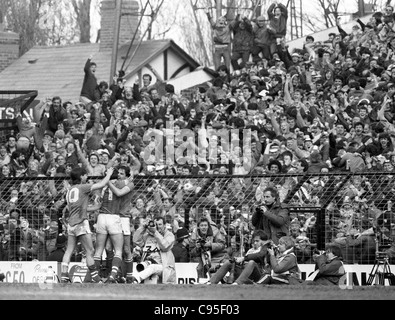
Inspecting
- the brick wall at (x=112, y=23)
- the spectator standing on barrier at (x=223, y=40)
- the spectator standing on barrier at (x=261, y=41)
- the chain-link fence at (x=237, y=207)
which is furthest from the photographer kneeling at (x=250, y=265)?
the brick wall at (x=112, y=23)

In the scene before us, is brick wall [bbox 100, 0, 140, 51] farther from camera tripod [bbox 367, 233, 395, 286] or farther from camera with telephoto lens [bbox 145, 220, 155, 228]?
camera tripod [bbox 367, 233, 395, 286]

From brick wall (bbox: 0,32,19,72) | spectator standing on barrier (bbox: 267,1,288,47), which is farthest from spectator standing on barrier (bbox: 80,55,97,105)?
brick wall (bbox: 0,32,19,72)

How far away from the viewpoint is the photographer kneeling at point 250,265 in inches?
726

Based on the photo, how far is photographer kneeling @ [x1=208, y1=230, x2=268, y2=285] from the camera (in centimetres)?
1845

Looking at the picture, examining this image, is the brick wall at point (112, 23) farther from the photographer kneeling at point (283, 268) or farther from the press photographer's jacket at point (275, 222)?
the photographer kneeling at point (283, 268)

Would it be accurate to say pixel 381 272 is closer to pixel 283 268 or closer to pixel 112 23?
pixel 283 268

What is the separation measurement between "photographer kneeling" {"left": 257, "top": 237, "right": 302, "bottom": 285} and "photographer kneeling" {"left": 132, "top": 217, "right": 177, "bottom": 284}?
1813mm

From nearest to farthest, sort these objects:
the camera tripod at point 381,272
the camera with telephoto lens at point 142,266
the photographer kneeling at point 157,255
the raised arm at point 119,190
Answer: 1. the camera tripod at point 381,272
2. the raised arm at point 119,190
3. the photographer kneeling at point 157,255
4. the camera with telephoto lens at point 142,266

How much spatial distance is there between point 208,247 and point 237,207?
29.6 inches

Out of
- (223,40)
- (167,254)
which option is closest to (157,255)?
(167,254)

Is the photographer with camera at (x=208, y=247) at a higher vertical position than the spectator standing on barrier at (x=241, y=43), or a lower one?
lower

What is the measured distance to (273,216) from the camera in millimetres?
18875

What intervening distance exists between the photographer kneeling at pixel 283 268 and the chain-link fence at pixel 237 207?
0.81m
